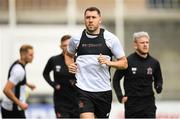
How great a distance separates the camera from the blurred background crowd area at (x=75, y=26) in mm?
24766

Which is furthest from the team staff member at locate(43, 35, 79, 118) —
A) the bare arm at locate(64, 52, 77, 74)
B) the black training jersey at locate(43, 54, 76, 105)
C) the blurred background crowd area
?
the blurred background crowd area

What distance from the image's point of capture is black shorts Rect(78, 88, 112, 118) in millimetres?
10562

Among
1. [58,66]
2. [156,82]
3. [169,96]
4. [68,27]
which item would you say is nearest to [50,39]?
[68,27]

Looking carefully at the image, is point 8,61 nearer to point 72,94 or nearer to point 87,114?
point 72,94

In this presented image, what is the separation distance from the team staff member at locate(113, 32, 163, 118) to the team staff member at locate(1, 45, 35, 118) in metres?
1.96

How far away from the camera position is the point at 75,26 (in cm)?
2455

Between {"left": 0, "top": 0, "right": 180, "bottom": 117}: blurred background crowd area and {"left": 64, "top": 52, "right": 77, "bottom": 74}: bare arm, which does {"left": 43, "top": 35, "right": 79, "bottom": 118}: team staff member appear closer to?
{"left": 64, "top": 52, "right": 77, "bottom": 74}: bare arm

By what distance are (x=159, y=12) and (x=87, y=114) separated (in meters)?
19.1

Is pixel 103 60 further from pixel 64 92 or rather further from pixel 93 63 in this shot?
pixel 64 92

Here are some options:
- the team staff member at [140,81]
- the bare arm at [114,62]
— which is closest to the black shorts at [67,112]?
the team staff member at [140,81]

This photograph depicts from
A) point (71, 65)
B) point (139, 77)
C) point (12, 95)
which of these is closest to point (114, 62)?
point (71, 65)

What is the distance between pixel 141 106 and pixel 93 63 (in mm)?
1969

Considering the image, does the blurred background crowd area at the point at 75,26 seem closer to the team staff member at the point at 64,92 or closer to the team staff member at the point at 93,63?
the team staff member at the point at 64,92

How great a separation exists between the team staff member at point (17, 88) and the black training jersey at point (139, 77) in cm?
196
